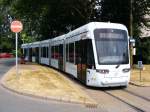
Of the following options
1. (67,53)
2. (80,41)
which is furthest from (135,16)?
→ (80,41)

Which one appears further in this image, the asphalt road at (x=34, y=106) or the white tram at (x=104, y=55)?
the white tram at (x=104, y=55)

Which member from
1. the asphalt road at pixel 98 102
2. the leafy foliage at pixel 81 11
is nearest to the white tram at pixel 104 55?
the asphalt road at pixel 98 102

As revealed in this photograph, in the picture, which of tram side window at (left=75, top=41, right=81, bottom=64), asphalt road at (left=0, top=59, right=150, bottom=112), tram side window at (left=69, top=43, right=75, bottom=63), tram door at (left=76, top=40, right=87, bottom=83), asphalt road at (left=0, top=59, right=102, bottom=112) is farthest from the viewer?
tram side window at (left=69, top=43, right=75, bottom=63)

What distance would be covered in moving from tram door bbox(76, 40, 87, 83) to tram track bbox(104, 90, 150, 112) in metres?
2.03

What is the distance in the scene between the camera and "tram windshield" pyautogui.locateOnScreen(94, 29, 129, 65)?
19.6 m

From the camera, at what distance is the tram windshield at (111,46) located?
1961 cm

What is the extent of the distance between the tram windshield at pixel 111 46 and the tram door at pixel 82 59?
1.22m

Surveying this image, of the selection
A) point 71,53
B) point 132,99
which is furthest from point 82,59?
point 132,99

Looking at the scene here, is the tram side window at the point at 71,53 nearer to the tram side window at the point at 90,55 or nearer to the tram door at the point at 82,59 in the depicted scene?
the tram door at the point at 82,59

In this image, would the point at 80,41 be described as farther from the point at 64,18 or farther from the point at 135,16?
the point at 64,18

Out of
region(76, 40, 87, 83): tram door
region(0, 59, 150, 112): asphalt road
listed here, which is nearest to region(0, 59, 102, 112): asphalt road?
region(0, 59, 150, 112): asphalt road

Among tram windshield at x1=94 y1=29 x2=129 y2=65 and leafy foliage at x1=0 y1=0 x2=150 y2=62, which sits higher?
leafy foliage at x1=0 y1=0 x2=150 y2=62

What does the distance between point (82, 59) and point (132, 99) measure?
5.62 metres

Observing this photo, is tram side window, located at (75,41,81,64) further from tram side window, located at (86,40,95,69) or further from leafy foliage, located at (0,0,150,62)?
leafy foliage, located at (0,0,150,62)
